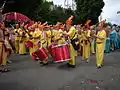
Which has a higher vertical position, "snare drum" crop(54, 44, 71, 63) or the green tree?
the green tree

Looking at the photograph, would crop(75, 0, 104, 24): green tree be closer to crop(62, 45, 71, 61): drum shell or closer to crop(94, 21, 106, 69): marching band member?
crop(94, 21, 106, 69): marching band member

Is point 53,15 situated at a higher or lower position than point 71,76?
higher

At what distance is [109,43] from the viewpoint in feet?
77.8

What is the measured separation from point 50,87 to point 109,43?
539 inches

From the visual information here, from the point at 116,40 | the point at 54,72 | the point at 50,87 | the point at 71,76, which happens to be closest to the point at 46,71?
the point at 54,72

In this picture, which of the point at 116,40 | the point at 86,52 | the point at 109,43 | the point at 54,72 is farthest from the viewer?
Result: the point at 116,40

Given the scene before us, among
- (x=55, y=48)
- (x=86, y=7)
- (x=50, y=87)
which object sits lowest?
(x=50, y=87)

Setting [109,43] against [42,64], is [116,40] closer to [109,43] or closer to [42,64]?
[109,43]

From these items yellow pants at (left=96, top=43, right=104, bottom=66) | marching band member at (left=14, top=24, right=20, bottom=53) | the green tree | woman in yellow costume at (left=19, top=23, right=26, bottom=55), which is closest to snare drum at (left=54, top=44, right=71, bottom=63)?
yellow pants at (left=96, top=43, right=104, bottom=66)

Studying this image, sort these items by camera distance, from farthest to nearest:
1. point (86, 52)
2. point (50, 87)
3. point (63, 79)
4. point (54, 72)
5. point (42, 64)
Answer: point (86, 52)
point (42, 64)
point (54, 72)
point (63, 79)
point (50, 87)

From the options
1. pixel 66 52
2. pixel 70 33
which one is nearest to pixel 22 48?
pixel 70 33

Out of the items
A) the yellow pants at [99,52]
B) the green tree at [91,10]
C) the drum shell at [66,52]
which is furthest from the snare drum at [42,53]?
the green tree at [91,10]

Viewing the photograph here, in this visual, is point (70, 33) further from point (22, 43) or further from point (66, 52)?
point (22, 43)

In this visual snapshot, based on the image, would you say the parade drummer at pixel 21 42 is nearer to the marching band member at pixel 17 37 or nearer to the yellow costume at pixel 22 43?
the yellow costume at pixel 22 43
